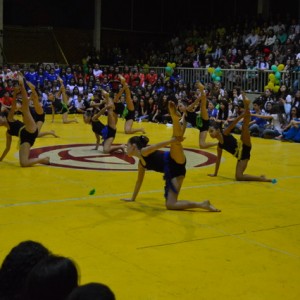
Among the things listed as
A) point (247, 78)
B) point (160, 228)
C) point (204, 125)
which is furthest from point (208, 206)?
point (247, 78)

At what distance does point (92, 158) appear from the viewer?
472 inches

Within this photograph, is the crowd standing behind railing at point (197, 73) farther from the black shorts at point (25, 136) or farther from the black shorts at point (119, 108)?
the black shorts at point (25, 136)

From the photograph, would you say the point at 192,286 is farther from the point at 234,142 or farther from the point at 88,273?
the point at 234,142

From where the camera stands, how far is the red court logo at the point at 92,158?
11.1 metres

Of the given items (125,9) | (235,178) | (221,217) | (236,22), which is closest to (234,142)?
(235,178)

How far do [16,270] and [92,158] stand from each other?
31.6 feet

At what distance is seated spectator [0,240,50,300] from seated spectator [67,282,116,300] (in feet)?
1.05

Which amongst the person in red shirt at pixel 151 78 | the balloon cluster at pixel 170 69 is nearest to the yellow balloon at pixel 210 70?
the balloon cluster at pixel 170 69

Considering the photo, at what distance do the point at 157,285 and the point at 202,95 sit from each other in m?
8.34

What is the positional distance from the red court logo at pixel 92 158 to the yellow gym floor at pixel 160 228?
4cm

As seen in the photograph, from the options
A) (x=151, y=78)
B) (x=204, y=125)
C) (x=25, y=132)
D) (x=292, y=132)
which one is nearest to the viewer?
(x=25, y=132)

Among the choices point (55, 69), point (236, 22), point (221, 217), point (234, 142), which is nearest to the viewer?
point (221, 217)

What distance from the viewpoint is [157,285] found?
16.3ft

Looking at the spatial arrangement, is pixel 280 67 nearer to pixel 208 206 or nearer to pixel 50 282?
pixel 208 206
